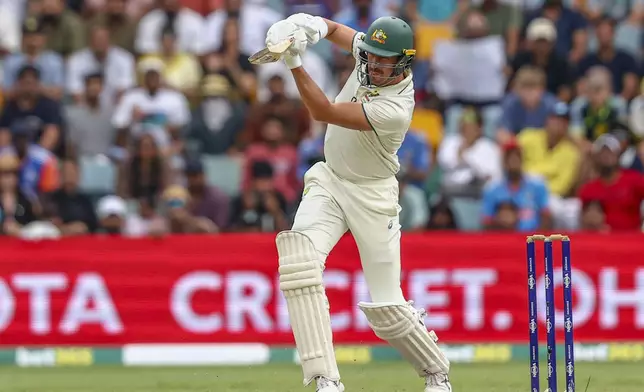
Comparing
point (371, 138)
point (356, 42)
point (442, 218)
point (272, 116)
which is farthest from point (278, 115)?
point (371, 138)

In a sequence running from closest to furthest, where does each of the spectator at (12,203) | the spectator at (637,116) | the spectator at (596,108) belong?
1. the spectator at (12,203)
2. the spectator at (596,108)
3. the spectator at (637,116)

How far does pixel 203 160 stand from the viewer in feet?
38.9

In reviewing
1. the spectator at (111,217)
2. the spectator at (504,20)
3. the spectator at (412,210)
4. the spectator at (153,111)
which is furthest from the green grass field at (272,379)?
the spectator at (504,20)

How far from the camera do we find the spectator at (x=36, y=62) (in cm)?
1235

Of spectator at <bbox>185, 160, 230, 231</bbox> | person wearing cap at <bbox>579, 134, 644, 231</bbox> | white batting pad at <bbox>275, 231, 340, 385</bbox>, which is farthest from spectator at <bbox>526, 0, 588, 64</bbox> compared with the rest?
white batting pad at <bbox>275, 231, 340, 385</bbox>

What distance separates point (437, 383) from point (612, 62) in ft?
22.2

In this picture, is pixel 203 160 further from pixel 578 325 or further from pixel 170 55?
pixel 578 325

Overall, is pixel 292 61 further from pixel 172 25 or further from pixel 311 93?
pixel 172 25

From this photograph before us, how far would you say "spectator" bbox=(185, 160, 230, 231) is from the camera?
11.2 metres

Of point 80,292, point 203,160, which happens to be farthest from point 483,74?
point 80,292

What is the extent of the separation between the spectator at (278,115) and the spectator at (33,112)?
165 cm

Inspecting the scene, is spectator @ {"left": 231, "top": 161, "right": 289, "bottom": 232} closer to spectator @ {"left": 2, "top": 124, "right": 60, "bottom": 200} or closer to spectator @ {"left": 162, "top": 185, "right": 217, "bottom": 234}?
spectator @ {"left": 162, "top": 185, "right": 217, "bottom": 234}

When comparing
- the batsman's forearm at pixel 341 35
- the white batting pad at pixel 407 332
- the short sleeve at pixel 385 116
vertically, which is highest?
the batsman's forearm at pixel 341 35

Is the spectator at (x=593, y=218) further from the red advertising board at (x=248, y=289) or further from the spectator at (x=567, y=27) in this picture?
the spectator at (x=567, y=27)
